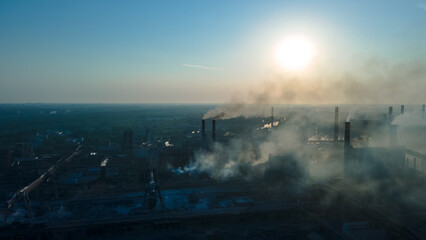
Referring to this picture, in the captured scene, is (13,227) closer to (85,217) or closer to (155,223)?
→ (85,217)

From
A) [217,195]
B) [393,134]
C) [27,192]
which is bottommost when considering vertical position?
[217,195]

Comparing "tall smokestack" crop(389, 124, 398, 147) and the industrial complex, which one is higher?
"tall smokestack" crop(389, 124, 398, 147)

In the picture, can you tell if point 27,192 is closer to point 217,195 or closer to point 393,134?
point 217,195

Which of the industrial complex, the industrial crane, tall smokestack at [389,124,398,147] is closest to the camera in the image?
the industrial complex

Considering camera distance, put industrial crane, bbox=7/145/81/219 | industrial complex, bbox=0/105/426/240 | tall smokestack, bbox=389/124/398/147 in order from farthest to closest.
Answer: tall smokestack, bbox=389/124/398/147, industrial crane, bbox=7/145/81/219, industrial complex, bbox=0/105/426/240

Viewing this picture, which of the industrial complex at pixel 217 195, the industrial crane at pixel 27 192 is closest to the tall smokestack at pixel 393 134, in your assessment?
the industrial complex at pixel 217 195

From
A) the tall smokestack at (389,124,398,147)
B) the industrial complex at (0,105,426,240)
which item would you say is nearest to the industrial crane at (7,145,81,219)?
the industrial complex at (0,105,426,240)

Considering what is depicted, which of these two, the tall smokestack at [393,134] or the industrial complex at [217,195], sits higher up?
the tall smokestack at [393,134]

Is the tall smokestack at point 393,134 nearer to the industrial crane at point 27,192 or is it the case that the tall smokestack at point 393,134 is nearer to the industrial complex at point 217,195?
the industrial complex at point 217,195

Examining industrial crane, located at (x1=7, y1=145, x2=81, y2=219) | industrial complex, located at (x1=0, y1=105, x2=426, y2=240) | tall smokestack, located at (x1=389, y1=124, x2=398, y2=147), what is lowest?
industrial complex, located at (x1=0, y1=105, x2=426, y2=240)

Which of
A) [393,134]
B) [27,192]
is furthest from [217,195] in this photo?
[393,134]

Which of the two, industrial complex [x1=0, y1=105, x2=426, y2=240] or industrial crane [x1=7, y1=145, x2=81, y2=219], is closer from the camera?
industrial complex [x1=0, y1=105, x2=426, y2=240]

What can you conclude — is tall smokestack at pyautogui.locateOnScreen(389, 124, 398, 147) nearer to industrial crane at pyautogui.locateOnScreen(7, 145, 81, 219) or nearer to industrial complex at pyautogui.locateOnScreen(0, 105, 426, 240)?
industrial complex at pyautogui.locateOnScreen(0, 105, 426, 240)
